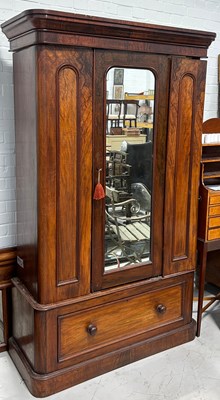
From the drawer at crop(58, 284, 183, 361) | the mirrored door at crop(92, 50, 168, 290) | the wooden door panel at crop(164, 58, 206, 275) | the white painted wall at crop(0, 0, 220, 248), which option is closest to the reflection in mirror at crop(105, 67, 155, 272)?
the mirrored door at crop(92, 50, 168, 290)

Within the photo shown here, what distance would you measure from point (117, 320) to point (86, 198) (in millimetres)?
774

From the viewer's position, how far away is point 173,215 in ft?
8.17

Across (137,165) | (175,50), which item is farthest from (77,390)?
(175,50)

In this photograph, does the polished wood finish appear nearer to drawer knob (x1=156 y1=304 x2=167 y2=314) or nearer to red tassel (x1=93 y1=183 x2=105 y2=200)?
red tassel (x1=93 y1=183 x2=105 y2=200)

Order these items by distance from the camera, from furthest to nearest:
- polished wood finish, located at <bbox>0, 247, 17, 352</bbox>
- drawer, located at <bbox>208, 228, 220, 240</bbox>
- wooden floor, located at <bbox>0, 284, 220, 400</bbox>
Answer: drawer, located at <bbox>208, 228, 220, 240</bbox> → polished wood finish, located at <bbox>0, 247, 17, 352</bbox> → wooden floor, located at <bbox>0, 284, 220, 400</bbox>

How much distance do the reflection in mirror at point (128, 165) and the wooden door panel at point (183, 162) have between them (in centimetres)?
13

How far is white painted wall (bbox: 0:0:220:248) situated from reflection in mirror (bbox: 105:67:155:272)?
659 mm

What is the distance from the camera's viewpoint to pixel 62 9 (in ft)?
8.26

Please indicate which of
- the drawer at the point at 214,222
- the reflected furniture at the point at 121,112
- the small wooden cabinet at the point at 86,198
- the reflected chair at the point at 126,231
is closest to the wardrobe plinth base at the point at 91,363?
the small wooden cabinet at the point at 86,198

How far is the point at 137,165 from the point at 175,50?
2.14 feet

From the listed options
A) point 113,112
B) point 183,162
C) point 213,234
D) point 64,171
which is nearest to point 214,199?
point 213,234

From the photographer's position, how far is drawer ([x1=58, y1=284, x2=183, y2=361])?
7.48ft

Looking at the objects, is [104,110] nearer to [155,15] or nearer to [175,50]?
[175,50]

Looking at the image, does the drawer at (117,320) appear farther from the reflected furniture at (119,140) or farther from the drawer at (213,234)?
the reflected furniture at (119,140)
